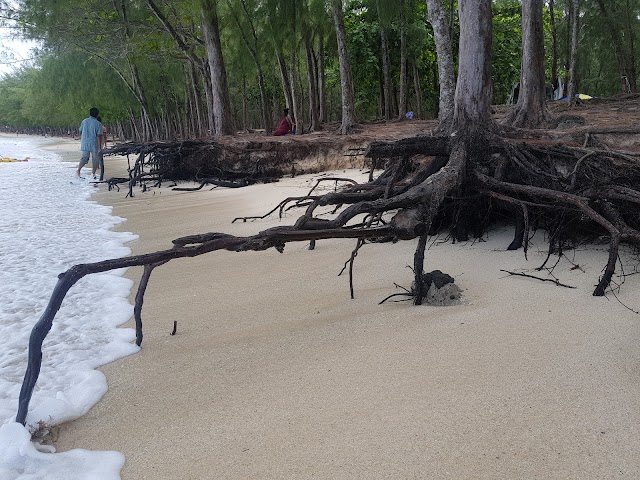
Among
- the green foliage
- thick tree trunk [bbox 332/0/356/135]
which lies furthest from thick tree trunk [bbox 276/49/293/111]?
the green foliage

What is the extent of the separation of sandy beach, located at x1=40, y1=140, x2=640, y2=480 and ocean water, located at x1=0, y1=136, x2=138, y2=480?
115 millimetres

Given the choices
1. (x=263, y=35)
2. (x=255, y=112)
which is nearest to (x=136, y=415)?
(x=263, y=35)

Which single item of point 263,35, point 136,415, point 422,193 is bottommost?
point 136,415

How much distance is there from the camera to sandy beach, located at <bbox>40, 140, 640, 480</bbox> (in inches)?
69.6

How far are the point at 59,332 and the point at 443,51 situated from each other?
7657mm

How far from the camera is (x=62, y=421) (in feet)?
7.17

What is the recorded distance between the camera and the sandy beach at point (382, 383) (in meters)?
1.77

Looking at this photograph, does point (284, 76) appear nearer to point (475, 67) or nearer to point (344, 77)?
point (344, 77)

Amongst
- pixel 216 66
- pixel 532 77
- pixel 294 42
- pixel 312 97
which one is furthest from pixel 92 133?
pixel 532 77

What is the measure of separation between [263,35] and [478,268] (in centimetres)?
1619

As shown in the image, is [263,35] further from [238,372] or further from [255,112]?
[255,112]

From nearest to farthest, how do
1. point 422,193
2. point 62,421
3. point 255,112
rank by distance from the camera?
point 62,421
point 422,193
point 255,112

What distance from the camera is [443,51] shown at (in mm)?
8781

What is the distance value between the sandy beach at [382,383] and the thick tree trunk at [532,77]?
11.6ft
